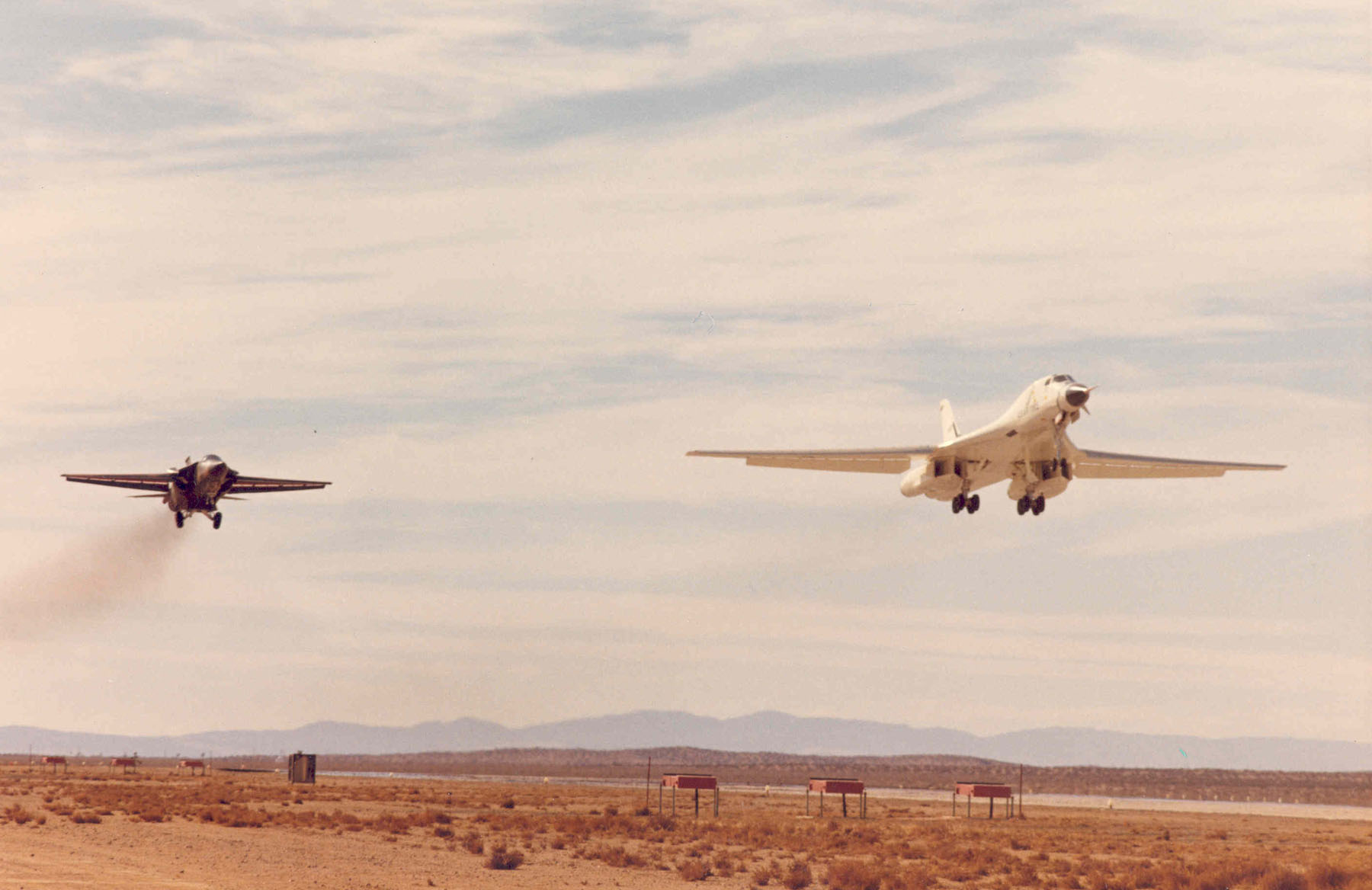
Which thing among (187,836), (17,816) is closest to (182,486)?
(17,816)

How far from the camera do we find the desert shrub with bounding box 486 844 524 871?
156 ft

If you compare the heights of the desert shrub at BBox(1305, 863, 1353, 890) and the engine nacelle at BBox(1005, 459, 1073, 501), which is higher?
the engine nacelle at BBox(1005, 459, 1073, 501)

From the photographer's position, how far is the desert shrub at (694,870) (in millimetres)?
45562

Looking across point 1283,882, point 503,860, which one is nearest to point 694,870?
point 503,860

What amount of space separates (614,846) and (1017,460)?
830 inches

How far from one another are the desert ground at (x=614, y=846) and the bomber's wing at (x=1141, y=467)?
15054mm

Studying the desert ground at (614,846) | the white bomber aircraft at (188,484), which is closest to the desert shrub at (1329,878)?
the desert ground at (614,846)

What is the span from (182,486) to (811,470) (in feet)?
97.5

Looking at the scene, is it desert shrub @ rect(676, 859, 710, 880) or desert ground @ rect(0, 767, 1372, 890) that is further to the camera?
desert shrub @ rect(676, 859, 710, 880)

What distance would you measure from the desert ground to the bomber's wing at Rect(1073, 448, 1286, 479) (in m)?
15.1

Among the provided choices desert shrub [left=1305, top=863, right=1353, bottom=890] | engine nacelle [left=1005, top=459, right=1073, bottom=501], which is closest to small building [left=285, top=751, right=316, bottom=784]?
engine nacelle [left=1005, top=459, right=1073, bottom=501]

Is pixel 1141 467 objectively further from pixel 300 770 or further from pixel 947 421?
pixel 300 770

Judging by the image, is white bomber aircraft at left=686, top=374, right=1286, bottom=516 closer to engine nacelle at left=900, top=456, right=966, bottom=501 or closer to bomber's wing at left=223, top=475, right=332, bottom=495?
engine nacelle at left=900, top=456, right=966, bottom=501

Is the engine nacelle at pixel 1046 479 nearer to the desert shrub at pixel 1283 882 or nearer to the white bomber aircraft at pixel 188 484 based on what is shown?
the desert shrub at pixel 1283 882
